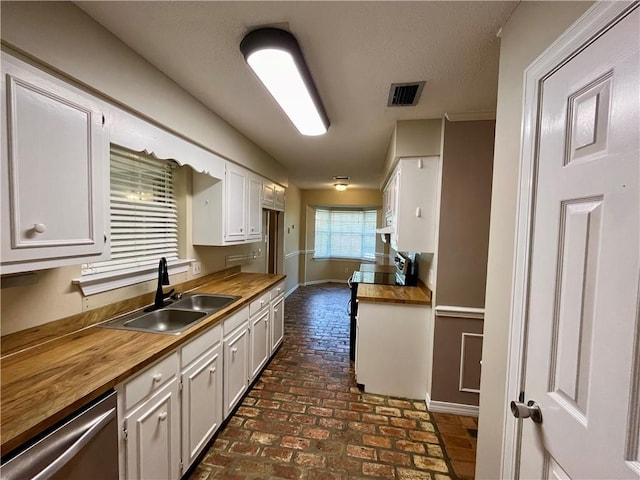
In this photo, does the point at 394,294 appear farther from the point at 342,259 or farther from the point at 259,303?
the point at 342,259

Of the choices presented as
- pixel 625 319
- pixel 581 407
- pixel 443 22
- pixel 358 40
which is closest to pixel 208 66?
pixel 358 40

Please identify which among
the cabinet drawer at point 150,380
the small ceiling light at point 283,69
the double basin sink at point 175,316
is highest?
the small ceiling light at point 283,69

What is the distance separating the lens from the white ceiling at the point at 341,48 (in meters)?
1.21

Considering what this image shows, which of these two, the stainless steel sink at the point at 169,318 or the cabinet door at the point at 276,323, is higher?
the stainless steel sink at the point at 169,318

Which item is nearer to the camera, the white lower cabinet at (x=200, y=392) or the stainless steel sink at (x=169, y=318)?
the white lower cabinet at (x=200, y=392)

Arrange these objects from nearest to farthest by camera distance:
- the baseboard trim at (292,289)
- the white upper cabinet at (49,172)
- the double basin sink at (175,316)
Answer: the white upper cabinet at (49,172), the double basin sink at (175,316), the baseboard trim at (292,289)

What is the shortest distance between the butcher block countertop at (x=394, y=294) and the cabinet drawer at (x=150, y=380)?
1593 millimetres

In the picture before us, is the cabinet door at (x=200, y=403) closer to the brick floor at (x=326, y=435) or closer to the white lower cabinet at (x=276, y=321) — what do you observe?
the brick floor at (x=326, y=435)

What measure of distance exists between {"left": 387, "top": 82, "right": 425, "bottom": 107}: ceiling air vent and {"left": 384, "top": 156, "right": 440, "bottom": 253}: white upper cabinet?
503 millimetres

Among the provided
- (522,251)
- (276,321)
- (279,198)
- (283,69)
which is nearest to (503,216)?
(522,251)

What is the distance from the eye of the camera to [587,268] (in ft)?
2.37

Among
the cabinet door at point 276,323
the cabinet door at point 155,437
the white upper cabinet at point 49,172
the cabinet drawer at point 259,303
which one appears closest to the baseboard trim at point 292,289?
the cabinet door at point 276,323

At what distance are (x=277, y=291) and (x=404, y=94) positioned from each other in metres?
2.36

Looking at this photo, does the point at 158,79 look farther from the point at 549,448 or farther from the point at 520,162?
the point at 549,448
